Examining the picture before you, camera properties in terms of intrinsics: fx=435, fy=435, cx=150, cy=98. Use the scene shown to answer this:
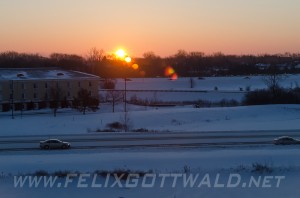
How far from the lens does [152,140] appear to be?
70.8 ft

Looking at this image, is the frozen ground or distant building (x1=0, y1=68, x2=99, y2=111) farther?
distant building (x1=0, y1=68, x2=99, y2=111)

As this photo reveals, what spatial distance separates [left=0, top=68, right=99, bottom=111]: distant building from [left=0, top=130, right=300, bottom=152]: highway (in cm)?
2233

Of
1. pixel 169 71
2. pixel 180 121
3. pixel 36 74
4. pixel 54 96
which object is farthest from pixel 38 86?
pixel 169 71

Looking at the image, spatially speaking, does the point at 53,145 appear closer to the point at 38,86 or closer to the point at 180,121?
the point at 180,121

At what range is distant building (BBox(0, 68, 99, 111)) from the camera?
45.7 m

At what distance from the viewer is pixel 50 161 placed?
16.8 meters

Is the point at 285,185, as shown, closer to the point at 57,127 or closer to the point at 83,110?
the point at 57,127

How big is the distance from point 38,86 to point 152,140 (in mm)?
29717

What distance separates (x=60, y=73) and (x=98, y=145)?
105 ft

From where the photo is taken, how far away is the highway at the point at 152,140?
790 inches

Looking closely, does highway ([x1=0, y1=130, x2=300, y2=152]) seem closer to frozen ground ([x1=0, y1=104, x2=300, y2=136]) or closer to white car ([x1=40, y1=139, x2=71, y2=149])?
white car ([x1=40, y1=139, x2=71, y2=149])

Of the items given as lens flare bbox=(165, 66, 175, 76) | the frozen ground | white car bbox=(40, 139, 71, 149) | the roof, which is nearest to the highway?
white car bbox=(40, 139, 71, 149)

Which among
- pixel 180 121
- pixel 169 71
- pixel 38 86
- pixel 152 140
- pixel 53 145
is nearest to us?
pixel 53 145

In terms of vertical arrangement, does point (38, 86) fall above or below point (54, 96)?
above
